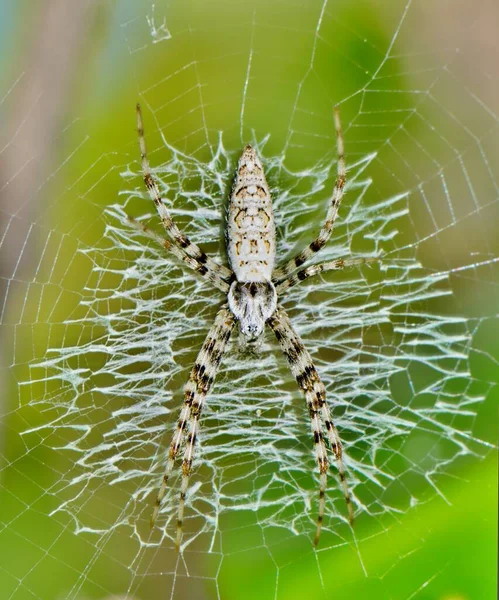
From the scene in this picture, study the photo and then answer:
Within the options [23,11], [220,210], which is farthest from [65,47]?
[220,210]

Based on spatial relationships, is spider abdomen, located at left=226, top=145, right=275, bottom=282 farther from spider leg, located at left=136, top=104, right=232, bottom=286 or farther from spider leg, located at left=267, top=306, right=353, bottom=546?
spider leg, located at left=267, top=306, right=353, bottom=546

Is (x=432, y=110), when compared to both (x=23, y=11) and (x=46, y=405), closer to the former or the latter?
(x=23, y=11)

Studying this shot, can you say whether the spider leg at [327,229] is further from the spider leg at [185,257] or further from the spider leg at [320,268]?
the spider leg at [185,257]

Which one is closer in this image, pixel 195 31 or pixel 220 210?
pixel 195 31

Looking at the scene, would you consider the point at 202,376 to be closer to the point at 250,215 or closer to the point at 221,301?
the point at 221,301

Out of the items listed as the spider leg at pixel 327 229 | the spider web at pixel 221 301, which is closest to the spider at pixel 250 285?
the spider leg at pixel 327 229

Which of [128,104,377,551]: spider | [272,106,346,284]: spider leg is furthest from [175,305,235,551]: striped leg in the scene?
[272,106,346,284]: spider leg
